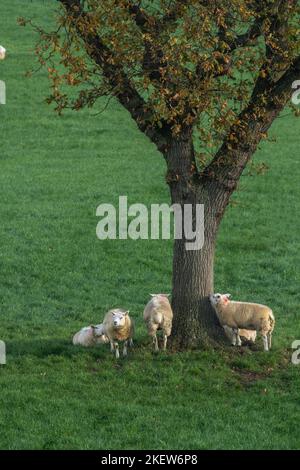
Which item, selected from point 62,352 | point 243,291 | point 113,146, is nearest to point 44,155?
point 113,146

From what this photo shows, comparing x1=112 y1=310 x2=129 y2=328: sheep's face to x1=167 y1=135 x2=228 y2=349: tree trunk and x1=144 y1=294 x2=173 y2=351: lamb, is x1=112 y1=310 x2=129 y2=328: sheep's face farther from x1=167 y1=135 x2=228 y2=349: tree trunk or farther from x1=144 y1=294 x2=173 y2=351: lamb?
x1=167 y1=135 x2=228 y2=349: tree trunk

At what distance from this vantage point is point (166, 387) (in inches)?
602

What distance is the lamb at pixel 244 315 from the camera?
16938 millimetres

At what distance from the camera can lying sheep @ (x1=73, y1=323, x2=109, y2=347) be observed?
57.1 ft

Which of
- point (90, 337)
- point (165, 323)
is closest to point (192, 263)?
point (165, 323)

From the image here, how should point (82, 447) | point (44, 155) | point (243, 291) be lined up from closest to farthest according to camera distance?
point (82, 447)
point (243, 291)
point (44, 155)

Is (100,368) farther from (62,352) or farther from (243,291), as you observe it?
(243,291)

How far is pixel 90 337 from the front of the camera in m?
17.5

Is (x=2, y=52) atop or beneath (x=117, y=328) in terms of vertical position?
atop

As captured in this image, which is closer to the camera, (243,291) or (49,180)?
(243,291)

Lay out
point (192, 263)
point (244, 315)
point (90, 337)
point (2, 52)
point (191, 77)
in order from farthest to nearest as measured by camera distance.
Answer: point (2, 52)
point (90, 337)
point (244, 315)
point (192, 263)
point (191, 77)

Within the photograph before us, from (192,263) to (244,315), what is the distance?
1.24 meters

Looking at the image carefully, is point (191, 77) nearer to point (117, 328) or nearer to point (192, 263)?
point (192, 263)

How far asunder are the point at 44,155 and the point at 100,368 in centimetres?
2096
